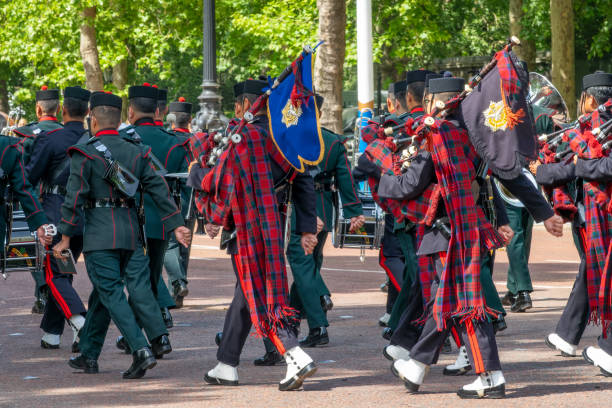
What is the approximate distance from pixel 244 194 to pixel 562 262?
8058 mm

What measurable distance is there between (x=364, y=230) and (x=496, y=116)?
3402mm

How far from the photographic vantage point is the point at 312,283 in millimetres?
8250

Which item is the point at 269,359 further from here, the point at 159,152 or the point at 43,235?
the point at 159,152

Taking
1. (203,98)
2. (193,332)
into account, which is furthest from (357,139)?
(193,332)

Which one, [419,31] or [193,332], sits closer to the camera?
[193,332]

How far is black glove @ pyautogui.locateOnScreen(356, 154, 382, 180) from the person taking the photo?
7.51 metres

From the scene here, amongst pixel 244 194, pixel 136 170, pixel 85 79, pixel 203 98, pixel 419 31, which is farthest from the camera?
pixel 85 79

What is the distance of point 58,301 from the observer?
8141mm

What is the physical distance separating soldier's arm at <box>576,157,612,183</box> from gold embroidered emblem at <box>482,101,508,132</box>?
1200mm

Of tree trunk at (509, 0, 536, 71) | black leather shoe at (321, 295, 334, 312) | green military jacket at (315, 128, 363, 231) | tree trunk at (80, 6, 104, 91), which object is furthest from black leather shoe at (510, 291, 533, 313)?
tree trunk at (80, 6, 104, 91)

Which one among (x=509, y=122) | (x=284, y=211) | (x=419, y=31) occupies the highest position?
(x=419, y=31)

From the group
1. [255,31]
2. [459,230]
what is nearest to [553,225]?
[459,230]

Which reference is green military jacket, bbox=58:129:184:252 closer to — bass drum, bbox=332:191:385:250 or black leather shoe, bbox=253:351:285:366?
black leather shoe, bbox=253:351:285:366

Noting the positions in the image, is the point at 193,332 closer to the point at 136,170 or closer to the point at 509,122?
the point at 136,170
